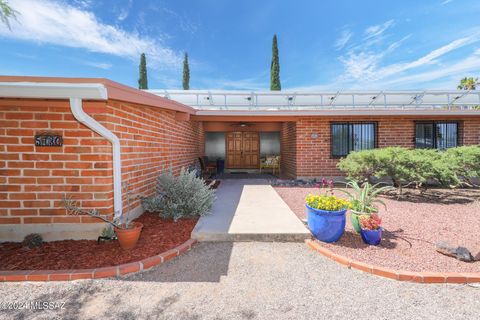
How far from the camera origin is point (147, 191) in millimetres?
4488

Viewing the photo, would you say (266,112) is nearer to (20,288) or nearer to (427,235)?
(427,235)

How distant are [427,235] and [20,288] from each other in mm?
5496

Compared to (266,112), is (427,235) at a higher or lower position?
lower

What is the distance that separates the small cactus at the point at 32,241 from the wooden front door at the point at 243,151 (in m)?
10.0

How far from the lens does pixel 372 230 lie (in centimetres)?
312

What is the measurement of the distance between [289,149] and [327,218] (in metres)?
6.51

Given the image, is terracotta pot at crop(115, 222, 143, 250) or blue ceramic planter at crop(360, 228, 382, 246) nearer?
terracotta pot at crop(115, 222, 143, 250)

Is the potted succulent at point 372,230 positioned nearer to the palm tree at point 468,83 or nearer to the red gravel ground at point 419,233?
the red gravel ground at point 419,233

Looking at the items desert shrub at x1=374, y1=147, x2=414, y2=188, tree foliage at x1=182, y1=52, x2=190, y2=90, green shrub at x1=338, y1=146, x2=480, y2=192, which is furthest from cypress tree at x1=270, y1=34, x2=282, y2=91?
desert shrub at x1=374, y1=147, x2=414, y2=188

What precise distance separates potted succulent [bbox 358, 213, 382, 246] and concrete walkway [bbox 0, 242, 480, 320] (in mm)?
797

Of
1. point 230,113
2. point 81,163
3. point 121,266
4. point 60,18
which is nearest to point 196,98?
point 230,113

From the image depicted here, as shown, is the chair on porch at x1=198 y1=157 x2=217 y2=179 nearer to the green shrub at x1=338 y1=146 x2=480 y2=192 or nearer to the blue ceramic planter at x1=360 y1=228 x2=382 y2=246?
the green shrub at x1=338 y1=146 x2=480 y2=192

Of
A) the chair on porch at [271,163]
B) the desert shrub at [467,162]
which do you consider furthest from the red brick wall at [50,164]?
the chair on porch at [271,163]

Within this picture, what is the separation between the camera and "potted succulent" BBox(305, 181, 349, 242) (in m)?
3.14
